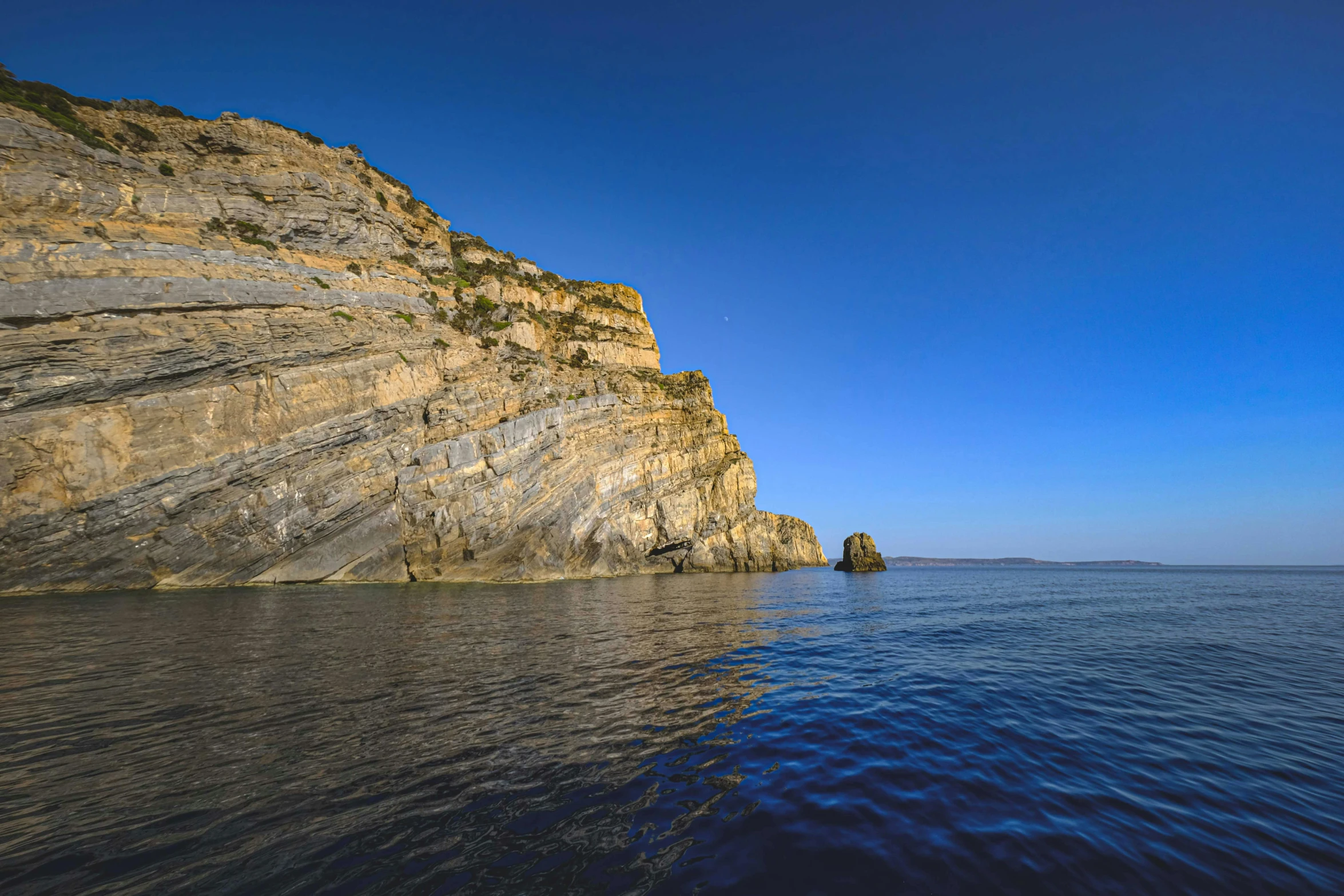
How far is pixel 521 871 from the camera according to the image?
5.21m

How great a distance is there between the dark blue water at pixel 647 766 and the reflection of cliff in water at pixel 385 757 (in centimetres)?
5

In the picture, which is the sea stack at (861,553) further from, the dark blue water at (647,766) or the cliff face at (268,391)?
the dark blue water at (647,766)

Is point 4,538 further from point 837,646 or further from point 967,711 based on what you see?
point 967,711

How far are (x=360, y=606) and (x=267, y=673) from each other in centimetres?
1489

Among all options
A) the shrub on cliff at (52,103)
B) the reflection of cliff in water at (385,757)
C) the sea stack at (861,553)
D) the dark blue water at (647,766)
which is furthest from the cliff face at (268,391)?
the sea stack at (861,553)

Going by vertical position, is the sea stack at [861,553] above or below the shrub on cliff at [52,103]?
below

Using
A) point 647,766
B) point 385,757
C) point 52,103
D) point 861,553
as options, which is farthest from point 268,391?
point 861,553

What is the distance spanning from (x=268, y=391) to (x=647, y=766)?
145 ft

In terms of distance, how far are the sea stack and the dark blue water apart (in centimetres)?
7641

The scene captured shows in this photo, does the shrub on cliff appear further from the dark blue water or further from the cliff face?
the dark blue water

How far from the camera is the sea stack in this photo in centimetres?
9388

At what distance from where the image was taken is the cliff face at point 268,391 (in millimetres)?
31312

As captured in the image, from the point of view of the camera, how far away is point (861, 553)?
309ft

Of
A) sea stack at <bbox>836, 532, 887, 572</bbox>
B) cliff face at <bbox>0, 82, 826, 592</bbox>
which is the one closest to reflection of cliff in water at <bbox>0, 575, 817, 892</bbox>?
cliff face at <bbox>0, 82, 826, 592</bbox>
